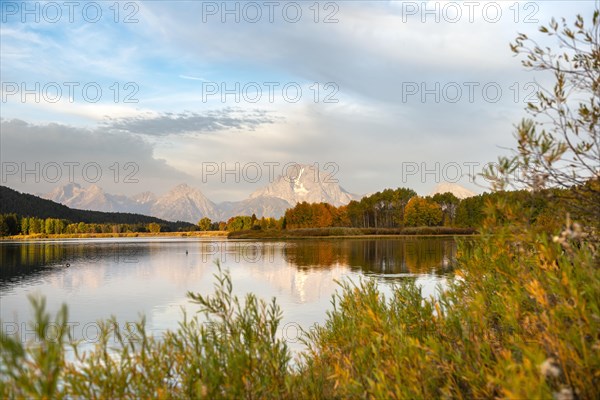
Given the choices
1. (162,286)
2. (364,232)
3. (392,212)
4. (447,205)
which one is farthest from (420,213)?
(162,286)

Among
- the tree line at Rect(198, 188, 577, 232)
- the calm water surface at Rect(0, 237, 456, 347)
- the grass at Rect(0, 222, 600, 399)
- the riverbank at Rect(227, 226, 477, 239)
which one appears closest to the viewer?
the grass at Rect(0, 222, 600, 399)

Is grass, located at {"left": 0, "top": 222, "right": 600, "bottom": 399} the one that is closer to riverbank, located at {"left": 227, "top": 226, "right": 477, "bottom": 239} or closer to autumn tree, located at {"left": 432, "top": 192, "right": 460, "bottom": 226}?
riverbank, located at {"left": 227, "top": 226, "right": 477, "bottom": 239}

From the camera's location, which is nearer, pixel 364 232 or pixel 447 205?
pixel 364 232

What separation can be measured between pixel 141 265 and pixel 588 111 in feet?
165

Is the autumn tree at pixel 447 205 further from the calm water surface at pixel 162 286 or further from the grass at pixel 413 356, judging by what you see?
the grass at pixel 413 356

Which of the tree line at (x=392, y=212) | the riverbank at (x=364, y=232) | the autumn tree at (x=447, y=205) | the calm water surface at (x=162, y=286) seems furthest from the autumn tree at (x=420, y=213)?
the calm water surface at (x=162, y=286)

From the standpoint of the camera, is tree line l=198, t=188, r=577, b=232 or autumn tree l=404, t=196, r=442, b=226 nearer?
autumn tree l=404, t=196, r=442, b=226

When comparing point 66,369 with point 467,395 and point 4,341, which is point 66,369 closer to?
point 4,341

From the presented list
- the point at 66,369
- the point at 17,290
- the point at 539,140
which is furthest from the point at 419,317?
the point at 17,290

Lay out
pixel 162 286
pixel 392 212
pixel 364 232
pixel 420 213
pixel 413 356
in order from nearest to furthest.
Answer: pixel 413 356 → pixel 162 286 → pixel 364 232 → pixel 420 213 → pixel 392 212

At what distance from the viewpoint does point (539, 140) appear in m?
5.88

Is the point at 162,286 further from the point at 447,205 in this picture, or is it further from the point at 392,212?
the point at 447,205

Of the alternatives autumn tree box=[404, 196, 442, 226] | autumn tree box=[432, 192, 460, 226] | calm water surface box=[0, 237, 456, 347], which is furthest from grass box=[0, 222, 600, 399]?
autumn tree box=[432, 192, 460, 226]

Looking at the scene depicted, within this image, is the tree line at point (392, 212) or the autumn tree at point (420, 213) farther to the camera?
the tree line at point (392, 212)
